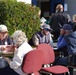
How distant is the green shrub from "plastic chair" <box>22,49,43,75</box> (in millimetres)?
3927

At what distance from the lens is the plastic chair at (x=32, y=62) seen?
543 centimetres

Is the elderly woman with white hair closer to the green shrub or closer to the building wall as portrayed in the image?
the green shrub

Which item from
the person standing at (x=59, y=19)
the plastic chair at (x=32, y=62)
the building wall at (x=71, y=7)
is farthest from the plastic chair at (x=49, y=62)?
the building wall at (x=71, y=7)

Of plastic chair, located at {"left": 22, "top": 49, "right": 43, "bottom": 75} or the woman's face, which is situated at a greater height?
the woman's face

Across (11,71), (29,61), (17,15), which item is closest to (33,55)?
(29,61)

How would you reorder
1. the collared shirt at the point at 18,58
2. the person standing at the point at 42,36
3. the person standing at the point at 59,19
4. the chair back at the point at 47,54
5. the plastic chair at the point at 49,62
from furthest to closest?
the person standing at the point at 59,19, the person standing at the point at 42,36, the chair back at the point at 47,54, the plastic chair at the point at 49,62, the collared shirt at the point at 18,58

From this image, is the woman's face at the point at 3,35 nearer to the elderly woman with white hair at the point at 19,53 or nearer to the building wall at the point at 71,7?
the elderly woman with white hair at the point at 19,53

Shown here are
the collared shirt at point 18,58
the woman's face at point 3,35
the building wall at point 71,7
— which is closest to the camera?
the collared shirt at point 18,58

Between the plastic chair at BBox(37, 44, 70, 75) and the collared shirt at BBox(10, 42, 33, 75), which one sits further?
the plastic chair at BBox(37, 44, 70, 75)

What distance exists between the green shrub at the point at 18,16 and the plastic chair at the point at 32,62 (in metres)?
3.93

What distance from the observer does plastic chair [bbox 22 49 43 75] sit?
214 inches

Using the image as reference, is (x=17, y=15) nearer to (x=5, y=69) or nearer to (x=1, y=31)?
(x=1, y=31)

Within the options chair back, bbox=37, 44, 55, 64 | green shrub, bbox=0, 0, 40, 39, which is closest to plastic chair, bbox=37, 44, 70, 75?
chair back, bbox=37, 44, 55, 64

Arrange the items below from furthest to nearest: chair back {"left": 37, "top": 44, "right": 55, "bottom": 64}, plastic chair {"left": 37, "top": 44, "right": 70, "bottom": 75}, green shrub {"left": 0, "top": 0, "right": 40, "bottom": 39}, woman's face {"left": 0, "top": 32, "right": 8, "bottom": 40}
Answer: green shrub {"left": 0, "top": 0, "right": 40, "bottom": 39} < woman's face {"left": 0, "top": 32, "right": 8, "bottom": 40} < chair back {"left": 37, "top": 44, "right": 55, "bottom": 64} < plastic chair {"left": 37, "top": 44, "right": 70, "bottom": 75}
